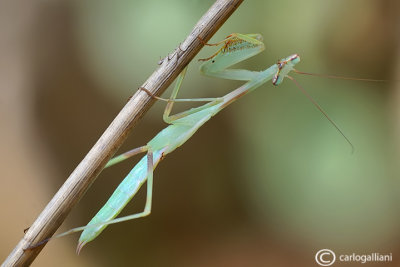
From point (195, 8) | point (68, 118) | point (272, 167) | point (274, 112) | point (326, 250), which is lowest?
point (326, 250)

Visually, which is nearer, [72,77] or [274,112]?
[72,77]

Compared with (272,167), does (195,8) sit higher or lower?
higher

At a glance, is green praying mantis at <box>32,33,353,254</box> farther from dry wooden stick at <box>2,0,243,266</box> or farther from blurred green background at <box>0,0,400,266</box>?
blurred green background at <box>0,0,400,266</box>

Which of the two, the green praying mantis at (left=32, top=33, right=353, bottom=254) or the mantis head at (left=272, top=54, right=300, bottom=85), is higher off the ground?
the mantis head at (left=272, top=54, right=300, bottom=85)

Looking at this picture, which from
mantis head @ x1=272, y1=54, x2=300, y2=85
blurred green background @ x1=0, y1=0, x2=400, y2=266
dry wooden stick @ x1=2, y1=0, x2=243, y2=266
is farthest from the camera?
blurred green background @ x1=0, y1=0, x2=400, y2=266

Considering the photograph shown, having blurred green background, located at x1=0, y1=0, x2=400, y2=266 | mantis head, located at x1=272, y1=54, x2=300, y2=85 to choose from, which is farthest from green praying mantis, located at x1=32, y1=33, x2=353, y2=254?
blurred green background, located at x1=0, y1=0, x2=400, y2=266

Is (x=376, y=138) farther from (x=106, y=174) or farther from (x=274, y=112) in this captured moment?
(x=106, y=174)

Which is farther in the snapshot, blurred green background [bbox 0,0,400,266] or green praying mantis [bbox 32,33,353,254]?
blurred green background [bbox 0,0,400,266]

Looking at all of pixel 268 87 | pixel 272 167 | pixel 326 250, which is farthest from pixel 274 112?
pixel 326 250
